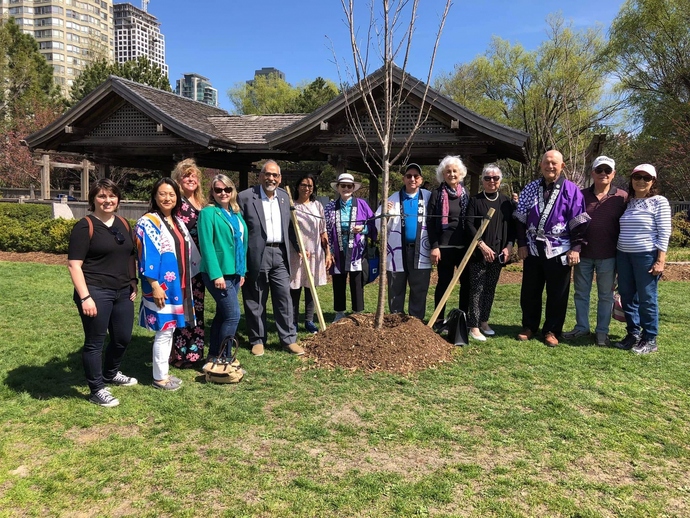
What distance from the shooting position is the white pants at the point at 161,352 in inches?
153

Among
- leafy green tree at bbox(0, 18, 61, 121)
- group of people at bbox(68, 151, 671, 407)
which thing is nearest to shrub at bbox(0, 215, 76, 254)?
group of people at bbox(68, 151, 671, 407)

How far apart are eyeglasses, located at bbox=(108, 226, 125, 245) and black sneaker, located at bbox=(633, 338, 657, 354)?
16.3 ft

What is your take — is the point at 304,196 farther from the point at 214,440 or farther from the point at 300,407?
the point at 214,440

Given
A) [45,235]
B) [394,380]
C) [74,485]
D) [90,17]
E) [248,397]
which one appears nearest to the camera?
[74,485]

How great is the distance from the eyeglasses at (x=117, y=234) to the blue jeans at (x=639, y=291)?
4.76 metres

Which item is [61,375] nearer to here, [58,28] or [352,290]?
[352,290]

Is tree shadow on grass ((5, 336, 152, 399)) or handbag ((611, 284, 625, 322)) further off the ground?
handbag ((611, 284, 625, 322))

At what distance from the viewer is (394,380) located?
421cm

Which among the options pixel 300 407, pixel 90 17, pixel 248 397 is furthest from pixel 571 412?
pixel 90 17

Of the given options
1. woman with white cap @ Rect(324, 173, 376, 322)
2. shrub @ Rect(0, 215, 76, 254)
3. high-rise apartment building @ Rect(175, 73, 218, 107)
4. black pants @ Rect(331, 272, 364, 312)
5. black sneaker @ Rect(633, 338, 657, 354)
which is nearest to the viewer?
black sneaker @ Rect(633, 338, 657, 354)

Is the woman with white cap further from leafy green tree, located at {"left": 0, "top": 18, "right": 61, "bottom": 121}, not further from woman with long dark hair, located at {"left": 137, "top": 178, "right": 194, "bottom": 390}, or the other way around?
leafy green tree, located at {"left": 0, "top": 18, "right": 61, "bottom": 121}

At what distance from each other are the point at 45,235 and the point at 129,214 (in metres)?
3.05

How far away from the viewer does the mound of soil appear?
4.48 meters

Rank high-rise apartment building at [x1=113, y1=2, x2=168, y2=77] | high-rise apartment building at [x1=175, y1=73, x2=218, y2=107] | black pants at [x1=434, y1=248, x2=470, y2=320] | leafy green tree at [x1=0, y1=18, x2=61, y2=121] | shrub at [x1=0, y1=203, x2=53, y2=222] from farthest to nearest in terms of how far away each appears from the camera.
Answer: high-rise apartment building at [x1=113, y1=2, x2=168, y2=77] → high-rise apartment building at [x1=175, y1=73, x2=218, y2=107] → leafy green tree at [x1=0, y1=18, x2=61, y2=121] → shrub at [x1=0, y1=203, x2=53, y2=222] → black pants at [x1=434, y1=248, x2=470, y2=320]
